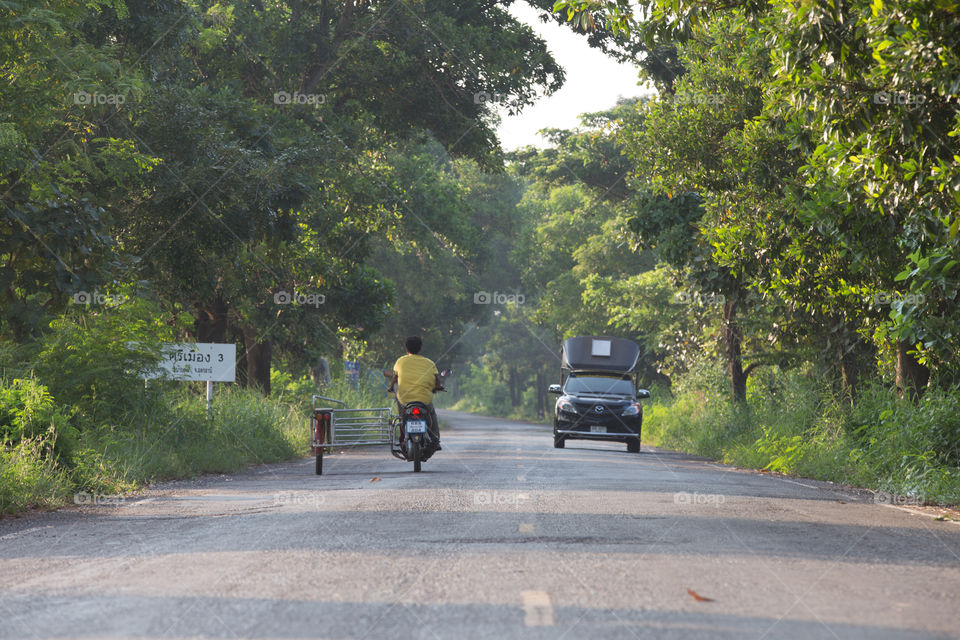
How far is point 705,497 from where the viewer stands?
1208 cm

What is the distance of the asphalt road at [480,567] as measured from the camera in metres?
5.25

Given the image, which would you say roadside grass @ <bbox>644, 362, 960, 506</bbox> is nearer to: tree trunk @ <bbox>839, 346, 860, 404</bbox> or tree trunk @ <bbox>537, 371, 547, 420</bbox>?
tree trunk @ <bbox>839, 346, 860, 404</bbox>

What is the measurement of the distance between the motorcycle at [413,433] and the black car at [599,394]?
10.4 meters

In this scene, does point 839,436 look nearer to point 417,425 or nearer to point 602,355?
point 417,425

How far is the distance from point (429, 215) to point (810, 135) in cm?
2730

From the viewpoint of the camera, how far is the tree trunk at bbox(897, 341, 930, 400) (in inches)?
683

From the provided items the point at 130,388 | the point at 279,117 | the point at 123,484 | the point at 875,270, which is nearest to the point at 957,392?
the point at 875,270

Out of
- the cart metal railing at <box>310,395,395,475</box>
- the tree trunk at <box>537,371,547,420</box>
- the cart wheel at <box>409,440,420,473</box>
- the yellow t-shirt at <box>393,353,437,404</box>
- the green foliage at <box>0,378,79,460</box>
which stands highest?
the yellow t-shirt at <box>393,353,437,404</box>

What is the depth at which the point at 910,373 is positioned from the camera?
57.2 ft

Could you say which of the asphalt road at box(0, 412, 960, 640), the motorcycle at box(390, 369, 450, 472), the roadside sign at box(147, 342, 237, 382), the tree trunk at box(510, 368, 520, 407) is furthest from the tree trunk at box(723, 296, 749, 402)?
the tree trunk at box(510, 368, 520, 407)

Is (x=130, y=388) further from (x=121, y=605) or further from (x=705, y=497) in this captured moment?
(x=121, y=605)

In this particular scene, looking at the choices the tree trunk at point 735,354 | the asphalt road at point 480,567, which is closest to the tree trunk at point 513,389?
the tree trunk at point 735,354

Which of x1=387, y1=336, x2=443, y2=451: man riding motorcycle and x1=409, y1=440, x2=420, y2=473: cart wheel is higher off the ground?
x1=387, y1=336, x2=443, y2=451: man riding motorcycle

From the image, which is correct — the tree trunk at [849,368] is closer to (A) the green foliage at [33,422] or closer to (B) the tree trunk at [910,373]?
(B) the tree trunk at [910,373]
